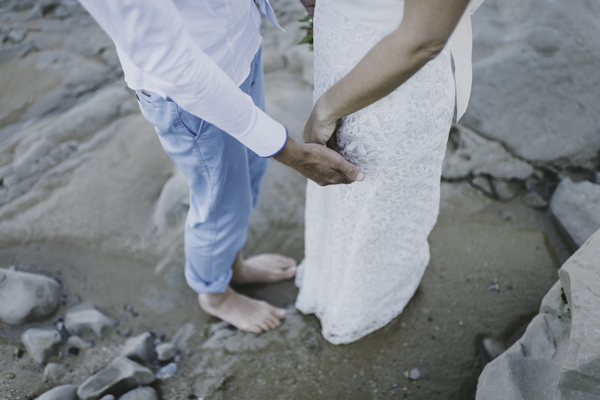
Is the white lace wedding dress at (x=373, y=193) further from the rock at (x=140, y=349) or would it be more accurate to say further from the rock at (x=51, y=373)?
the rock at (x=51, y=373)

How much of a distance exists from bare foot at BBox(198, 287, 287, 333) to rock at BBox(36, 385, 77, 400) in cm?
59

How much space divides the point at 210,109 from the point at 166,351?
1.26 metres

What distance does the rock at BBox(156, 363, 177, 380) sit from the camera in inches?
77.8

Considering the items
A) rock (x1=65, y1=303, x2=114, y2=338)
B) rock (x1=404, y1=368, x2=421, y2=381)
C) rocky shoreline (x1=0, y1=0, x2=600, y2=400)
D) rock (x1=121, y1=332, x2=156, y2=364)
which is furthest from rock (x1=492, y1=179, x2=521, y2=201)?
rock (x1=65, y1=303, x2=114, y2=338)

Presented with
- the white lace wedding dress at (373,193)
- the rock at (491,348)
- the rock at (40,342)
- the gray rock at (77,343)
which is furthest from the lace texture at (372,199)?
the rock at (40,342)

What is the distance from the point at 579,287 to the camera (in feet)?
4.76

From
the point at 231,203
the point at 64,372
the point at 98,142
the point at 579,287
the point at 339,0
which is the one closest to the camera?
the point at 339,0

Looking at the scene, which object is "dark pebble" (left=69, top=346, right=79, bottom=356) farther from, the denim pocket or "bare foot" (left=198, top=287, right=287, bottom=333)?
the denim pocket

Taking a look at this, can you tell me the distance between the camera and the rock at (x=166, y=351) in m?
2.02

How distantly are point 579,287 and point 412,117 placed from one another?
0.72m

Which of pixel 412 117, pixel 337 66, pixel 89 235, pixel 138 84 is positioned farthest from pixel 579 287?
pixel 89 235

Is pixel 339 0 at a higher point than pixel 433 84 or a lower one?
higher

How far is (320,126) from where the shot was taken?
4.35 feet

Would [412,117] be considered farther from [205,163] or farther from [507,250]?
[507,250]
